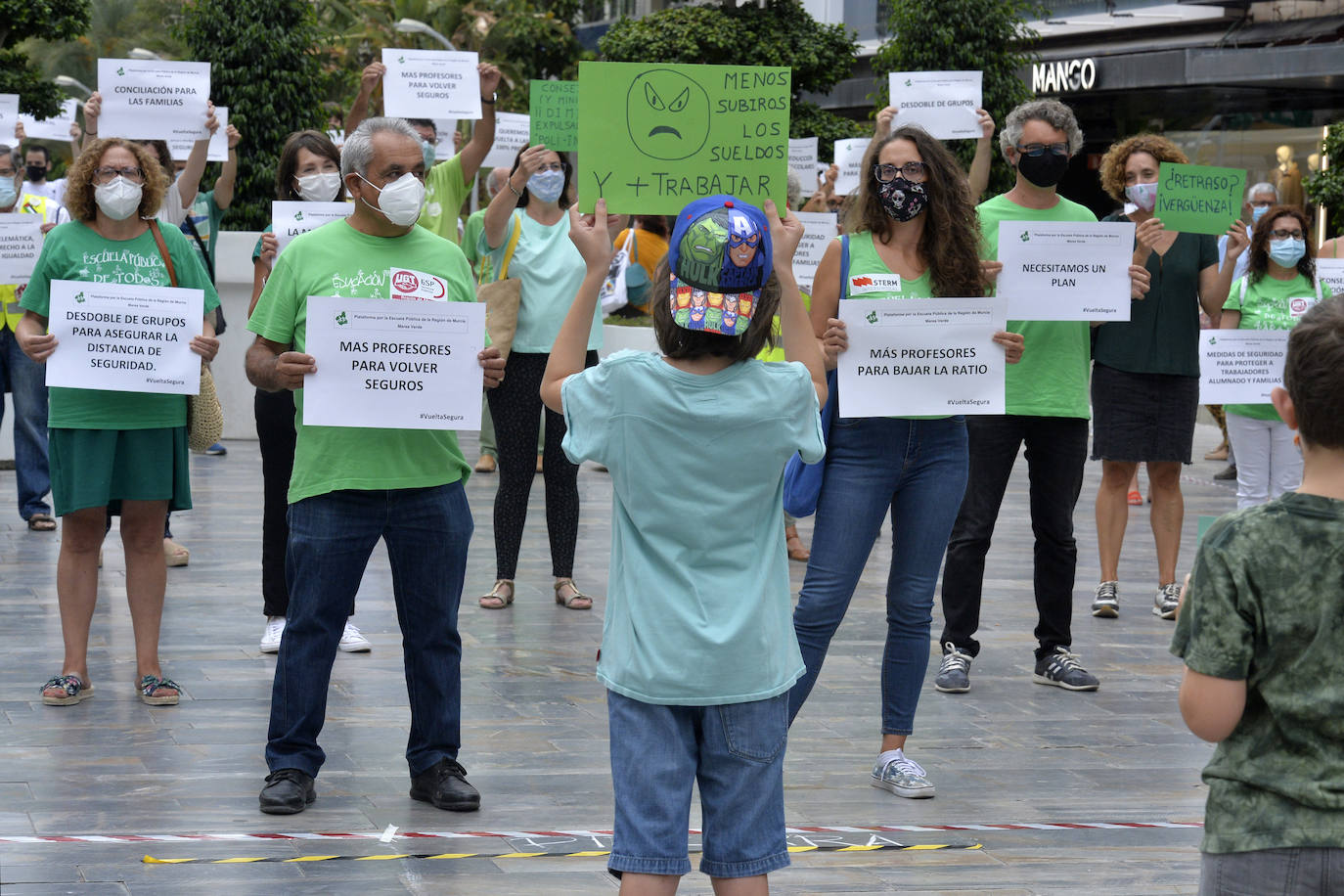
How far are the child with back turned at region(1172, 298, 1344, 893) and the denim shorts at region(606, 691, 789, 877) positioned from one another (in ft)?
3.42

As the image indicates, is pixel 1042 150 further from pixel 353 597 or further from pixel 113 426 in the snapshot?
pixel 113 426

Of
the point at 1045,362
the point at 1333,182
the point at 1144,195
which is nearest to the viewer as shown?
the point at 1045,362

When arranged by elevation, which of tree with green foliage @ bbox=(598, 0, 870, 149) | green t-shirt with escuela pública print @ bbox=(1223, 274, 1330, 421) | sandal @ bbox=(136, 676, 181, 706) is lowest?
sandal @ bbox=(136, 676, 181, 706)

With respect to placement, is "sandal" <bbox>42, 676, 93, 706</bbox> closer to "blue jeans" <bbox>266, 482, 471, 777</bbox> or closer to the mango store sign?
"blue jeans" <bbox>266, 482, 471, 777</bbox>

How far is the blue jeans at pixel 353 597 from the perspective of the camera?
509cm

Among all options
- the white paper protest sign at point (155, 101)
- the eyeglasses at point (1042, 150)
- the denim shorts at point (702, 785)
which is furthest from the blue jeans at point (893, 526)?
the white paper protest sign at point (155, 101)

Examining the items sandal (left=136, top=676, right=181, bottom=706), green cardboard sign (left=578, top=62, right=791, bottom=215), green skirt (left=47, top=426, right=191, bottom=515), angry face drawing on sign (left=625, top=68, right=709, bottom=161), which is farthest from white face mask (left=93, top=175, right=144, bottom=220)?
angry face drawing on sign (left=625, top=68, right=709, bottom=161)

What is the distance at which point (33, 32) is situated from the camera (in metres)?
19.6

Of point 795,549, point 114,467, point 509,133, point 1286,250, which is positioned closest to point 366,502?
point 114,467

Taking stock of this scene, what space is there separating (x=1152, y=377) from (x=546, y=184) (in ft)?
10.2

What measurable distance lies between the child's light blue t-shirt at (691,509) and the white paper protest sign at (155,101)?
6.57 m

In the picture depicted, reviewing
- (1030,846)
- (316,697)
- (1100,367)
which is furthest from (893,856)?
(1100,367)

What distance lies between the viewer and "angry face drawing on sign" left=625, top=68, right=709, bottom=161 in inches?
196

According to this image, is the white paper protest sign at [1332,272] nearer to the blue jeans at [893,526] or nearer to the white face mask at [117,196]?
the blue jeans at [893,526]
